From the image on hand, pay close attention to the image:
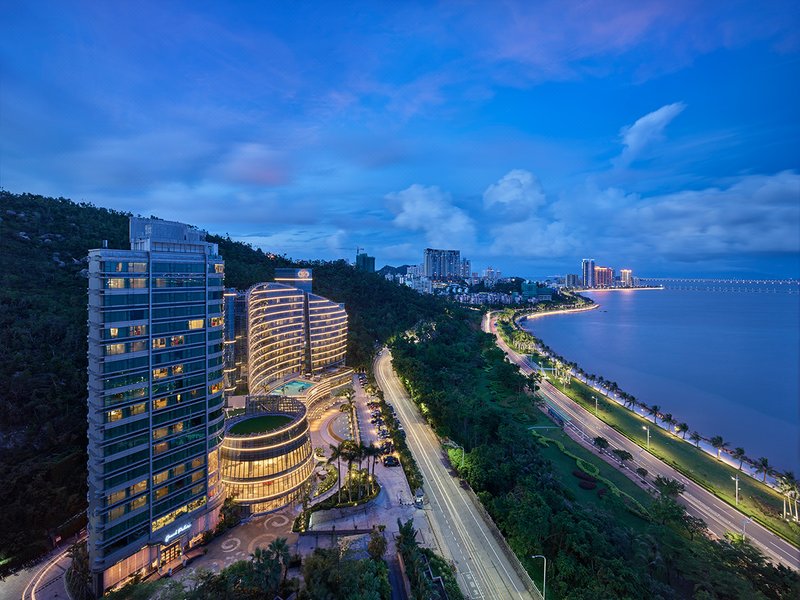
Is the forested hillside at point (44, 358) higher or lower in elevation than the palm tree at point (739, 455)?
higher

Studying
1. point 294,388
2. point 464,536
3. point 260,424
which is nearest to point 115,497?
point 260,424

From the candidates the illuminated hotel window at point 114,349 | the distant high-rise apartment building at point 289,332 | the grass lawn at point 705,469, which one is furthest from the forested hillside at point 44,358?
the grass lawn at point 705,469

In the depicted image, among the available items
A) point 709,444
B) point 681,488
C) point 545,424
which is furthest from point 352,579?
point 709,444

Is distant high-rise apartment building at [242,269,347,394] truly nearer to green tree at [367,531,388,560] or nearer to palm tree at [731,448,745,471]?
green tree at [367,531,388,560]

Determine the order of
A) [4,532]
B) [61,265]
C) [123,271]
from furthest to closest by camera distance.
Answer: [61,265] → [4,532] → [123,271]

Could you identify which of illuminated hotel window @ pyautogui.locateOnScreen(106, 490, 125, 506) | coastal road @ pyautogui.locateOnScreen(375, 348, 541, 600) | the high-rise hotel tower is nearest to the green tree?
coastal road @ pyautogui.locateOnScreen(375, 348, 541, 600)

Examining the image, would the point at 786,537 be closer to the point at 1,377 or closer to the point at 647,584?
the point at 647,584

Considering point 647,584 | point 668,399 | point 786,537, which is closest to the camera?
point 647,584

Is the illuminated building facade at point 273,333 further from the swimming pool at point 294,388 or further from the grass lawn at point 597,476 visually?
the grass lawn at point 597,476
